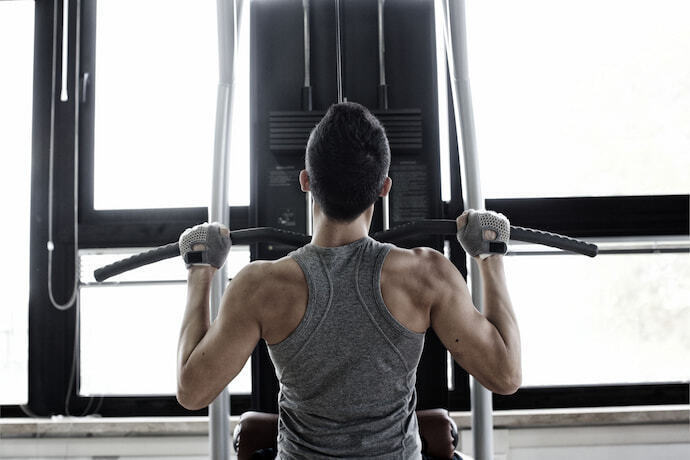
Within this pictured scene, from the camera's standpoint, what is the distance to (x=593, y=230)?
2.26 metres

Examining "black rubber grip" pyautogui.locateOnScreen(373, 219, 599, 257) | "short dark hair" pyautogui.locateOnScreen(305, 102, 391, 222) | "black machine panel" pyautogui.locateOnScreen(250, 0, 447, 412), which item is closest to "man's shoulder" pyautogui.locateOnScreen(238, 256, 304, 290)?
"short dark hair" pyautogui.locateOnScreen(305, 102, 391, 222)

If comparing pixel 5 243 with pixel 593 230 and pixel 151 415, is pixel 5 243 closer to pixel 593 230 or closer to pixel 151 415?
pixel 151 415

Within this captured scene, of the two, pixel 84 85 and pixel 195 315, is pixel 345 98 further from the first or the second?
pixel 84 85

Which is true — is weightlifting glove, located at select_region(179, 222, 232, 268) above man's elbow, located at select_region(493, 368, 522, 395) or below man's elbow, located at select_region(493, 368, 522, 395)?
above

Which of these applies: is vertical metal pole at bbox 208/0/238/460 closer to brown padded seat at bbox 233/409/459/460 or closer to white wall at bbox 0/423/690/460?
brown padded seat at bbox 233/409/459/460

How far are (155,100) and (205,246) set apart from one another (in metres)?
1.34

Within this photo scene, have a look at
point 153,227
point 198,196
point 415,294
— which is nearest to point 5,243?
point 153,227

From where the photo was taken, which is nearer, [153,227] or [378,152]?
[378,152]

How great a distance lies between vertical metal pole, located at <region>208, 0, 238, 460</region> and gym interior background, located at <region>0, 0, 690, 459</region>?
583mm

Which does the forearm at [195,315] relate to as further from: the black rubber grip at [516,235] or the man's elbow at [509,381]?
the man's elbow at [509,381]

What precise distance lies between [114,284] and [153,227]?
306 millimetres

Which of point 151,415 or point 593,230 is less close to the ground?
point 593,230

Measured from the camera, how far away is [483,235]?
128 centimetres

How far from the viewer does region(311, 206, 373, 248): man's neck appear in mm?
1123
